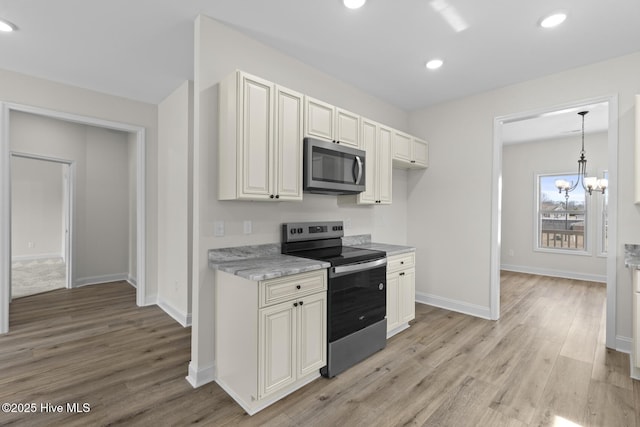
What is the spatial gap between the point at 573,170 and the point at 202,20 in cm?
702

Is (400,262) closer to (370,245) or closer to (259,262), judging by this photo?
(370,245)

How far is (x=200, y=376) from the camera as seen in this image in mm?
2283

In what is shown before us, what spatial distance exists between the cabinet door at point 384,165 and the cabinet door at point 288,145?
46.2 inches

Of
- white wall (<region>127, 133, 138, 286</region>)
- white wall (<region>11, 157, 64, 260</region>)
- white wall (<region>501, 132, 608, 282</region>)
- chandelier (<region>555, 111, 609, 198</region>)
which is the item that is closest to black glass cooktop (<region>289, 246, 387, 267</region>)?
white wall (<region>127, 133, 138, 286</region>)

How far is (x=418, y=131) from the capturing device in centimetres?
439

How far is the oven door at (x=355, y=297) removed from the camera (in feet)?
7.80

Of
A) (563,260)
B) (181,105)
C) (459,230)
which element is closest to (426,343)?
(459,230)

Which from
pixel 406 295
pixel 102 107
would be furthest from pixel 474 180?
pixel 102 107

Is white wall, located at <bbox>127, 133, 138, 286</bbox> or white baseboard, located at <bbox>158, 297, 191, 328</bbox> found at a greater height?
white wall, located at <bbox>127, 133, 138, 286</bbox>

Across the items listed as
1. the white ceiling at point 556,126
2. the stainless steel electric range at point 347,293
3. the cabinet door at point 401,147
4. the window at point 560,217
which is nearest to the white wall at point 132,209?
the stainless steel electric range at point 347,293

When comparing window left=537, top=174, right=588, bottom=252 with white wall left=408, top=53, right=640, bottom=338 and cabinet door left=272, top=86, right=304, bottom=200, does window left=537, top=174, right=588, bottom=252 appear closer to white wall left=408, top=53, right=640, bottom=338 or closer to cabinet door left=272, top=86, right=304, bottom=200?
white wall left=408, top=53, right=640, bottom=338

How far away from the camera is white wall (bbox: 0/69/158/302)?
323 centimetres

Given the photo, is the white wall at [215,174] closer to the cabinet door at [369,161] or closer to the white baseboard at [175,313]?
the cabinet door at [369,161]

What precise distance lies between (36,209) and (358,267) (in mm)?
8327
